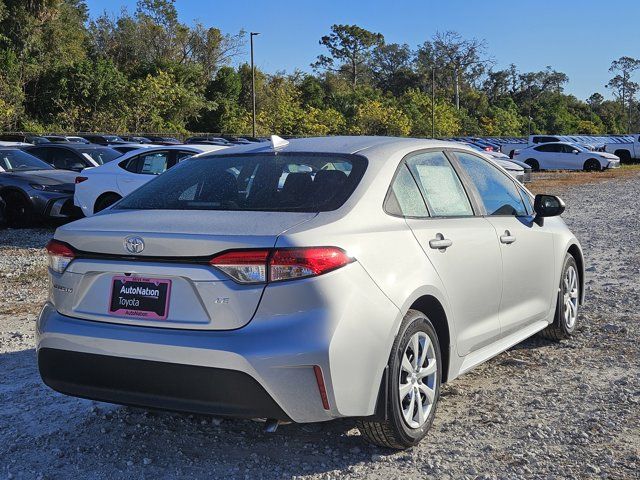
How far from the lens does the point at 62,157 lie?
1559cm

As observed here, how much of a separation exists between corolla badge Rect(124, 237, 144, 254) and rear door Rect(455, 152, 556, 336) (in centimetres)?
220

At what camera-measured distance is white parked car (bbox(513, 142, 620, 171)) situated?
36906 mm

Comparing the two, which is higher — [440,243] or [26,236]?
[440,243]

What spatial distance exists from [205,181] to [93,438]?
1481 millimetres

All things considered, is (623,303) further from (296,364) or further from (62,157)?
(62,157)

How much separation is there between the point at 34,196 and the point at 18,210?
1.50 feet

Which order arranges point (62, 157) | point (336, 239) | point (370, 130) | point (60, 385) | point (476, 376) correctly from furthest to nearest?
1. point (370, 130)
2. point (62, 157)
3. point (476, 376)
4. point (60, 385)
5. point (336, 239)

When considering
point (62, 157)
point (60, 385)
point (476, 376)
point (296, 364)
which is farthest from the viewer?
point (62, 157)

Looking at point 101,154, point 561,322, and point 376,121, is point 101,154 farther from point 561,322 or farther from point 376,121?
point 376,121

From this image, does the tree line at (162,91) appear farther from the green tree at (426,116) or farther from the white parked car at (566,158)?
the white parked car at (566,158)

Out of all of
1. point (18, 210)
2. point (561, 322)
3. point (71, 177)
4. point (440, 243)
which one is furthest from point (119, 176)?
point (440, 243)

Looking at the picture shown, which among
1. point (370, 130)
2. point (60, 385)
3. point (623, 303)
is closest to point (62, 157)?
point (623, 303)

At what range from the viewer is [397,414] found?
362 cm

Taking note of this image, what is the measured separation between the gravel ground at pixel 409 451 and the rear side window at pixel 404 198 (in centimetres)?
118
